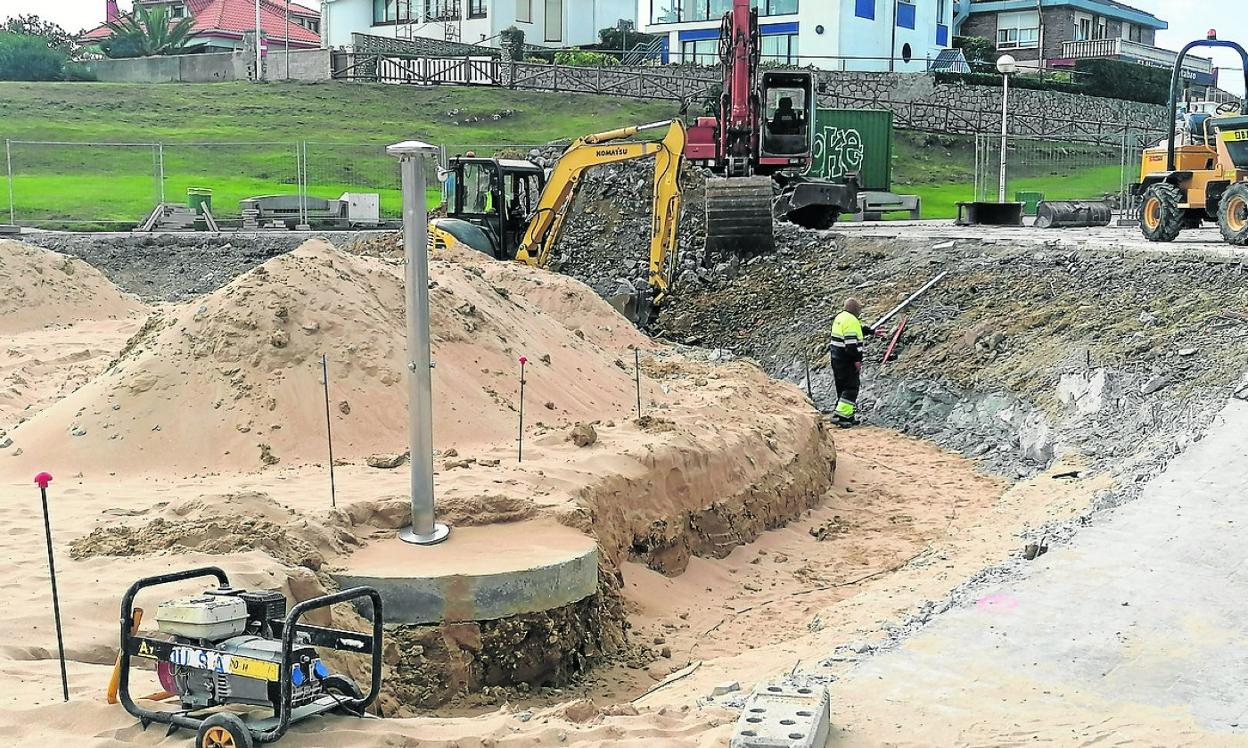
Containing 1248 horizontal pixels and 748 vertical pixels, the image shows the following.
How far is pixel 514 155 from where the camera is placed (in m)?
30.1

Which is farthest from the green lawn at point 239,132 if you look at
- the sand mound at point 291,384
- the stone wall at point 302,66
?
the sand mound at point 291,384

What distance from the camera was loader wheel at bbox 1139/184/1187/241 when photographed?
18531 millimetres

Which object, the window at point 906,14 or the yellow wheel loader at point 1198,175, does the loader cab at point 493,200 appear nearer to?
the yellow wheel loader at point 1198,175

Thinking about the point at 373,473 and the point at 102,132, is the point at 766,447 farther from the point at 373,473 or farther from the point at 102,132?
the point at 102,132

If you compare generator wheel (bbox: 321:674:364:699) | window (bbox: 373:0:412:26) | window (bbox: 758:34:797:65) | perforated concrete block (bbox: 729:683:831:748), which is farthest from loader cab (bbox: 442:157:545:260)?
window (bbox: 373:0:412:26)

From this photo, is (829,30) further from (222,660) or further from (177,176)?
(222,660)

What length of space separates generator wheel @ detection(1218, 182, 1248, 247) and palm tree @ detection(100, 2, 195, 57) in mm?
47805

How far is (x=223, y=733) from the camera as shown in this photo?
4.75 m

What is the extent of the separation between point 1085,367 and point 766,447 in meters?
4.27

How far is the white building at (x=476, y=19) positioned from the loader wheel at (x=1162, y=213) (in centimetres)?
3844

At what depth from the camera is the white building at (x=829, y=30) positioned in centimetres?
4628

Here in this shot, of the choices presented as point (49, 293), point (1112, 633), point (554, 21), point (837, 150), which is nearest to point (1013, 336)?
point (1112, 633)

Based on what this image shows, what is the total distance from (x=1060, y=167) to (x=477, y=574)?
35469 millimetres

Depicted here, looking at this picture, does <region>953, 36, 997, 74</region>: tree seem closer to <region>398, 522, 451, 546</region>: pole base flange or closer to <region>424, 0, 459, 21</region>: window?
<region>424, 0, 459, 21</region>: window
